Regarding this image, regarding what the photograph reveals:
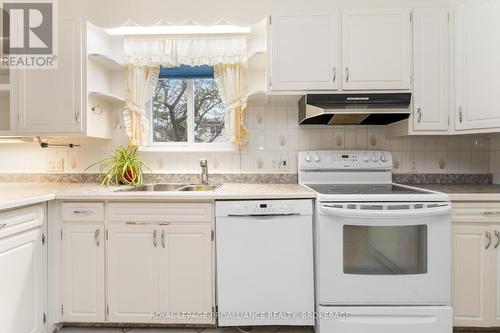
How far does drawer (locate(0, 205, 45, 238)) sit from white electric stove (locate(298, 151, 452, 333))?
1663 mm

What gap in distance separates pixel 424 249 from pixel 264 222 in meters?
0.95

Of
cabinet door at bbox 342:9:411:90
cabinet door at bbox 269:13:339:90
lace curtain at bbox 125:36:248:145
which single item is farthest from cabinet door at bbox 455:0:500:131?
lace curtain at bbox 125:36:248:145

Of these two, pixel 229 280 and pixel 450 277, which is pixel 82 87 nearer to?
pixel 229 280

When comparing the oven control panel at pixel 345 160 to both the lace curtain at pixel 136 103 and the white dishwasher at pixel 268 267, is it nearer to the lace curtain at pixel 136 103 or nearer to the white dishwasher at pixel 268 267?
the white dishwasher at pixel 268 267

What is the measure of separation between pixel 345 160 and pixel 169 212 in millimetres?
1392

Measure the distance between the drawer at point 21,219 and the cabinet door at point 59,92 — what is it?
631mm

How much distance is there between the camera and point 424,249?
1650 millimetres

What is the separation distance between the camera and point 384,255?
166cm

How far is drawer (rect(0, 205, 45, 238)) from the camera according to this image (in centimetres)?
142

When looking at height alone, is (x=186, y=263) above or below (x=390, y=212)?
below

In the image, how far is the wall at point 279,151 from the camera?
232 centimetres

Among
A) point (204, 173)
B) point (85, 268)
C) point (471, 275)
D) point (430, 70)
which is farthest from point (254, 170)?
point (471, 275)

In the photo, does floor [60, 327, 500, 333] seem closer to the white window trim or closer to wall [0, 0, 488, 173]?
wall [0, 0, 488, 173]

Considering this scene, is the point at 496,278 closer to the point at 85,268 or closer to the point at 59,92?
the point at 85,268
